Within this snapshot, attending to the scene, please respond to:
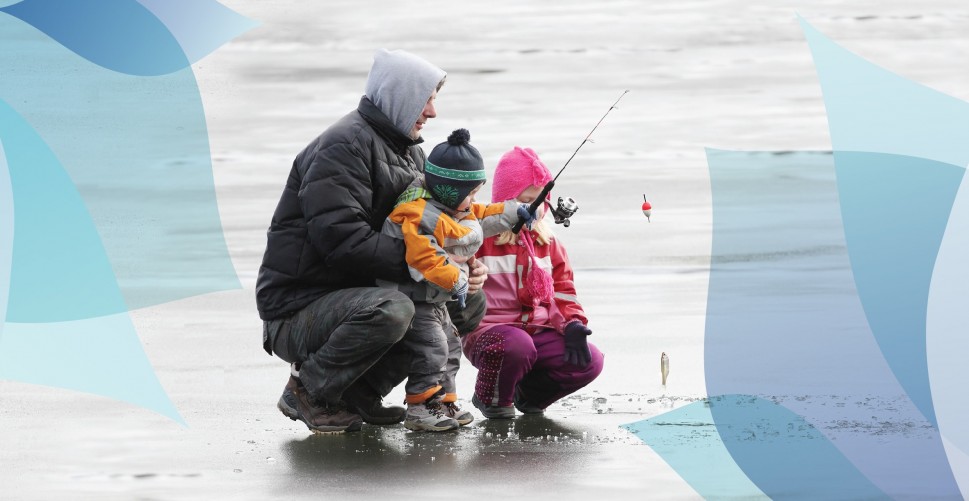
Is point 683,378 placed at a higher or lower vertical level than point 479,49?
lower

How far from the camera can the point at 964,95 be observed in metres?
14.1

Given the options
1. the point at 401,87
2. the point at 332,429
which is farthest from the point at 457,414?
the point at 401,87

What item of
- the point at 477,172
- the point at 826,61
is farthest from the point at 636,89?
the point at 477,172

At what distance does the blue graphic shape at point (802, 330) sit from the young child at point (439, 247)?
109cm

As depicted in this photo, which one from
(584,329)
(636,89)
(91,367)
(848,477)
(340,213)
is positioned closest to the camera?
(848,477)

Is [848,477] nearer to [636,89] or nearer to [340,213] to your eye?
[340,213]

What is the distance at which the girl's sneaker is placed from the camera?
18.7 feet

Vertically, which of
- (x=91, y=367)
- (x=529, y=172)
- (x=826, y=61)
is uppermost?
(x=826, y=61)

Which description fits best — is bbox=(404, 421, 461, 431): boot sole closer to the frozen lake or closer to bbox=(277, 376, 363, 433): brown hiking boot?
the frozen lake

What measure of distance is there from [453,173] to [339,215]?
1.45 ft

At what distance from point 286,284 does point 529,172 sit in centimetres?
110

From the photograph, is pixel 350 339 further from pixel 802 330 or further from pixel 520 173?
pixel 802 330

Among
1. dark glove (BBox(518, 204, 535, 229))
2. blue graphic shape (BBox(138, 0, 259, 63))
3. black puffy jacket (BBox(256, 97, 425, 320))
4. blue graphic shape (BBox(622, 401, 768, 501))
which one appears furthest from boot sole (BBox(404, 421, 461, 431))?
blue graphic shape (BBox(138, 0, 259, 63))

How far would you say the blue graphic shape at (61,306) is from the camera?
22.9ft
